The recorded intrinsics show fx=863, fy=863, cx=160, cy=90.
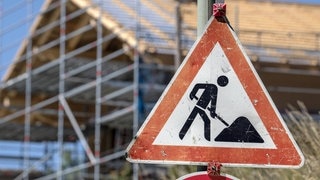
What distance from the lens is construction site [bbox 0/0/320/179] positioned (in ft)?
55.5

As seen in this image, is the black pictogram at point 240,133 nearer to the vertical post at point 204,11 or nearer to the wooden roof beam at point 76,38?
the vertical post at point 204,11

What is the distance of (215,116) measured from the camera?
4035mm

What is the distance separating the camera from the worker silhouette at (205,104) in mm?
4035

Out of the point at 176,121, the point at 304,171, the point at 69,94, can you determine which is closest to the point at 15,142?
the point at 69,94

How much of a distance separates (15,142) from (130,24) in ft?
22.0

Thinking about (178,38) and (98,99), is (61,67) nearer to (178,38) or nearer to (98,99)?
(98,99)

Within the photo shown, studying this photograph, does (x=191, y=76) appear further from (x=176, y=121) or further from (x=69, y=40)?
(x=69, y=40)

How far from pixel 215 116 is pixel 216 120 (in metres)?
0.02

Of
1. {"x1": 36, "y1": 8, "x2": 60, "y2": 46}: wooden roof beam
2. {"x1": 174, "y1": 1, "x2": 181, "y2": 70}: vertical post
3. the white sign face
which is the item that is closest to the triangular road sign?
the white sign face

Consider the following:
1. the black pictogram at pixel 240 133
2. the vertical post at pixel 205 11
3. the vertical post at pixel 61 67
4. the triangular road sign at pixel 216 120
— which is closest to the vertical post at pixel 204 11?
the vertical post at pixel 205 11

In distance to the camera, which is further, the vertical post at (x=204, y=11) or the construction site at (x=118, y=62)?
the construction site at (x=118, y=62)

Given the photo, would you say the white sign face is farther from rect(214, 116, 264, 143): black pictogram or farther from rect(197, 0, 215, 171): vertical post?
rect(197, 0, 215, 171): vertical post

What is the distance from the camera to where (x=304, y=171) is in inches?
255

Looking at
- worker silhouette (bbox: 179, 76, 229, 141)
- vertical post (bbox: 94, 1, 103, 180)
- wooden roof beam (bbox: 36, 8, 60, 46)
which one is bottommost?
vertical post (bbox: 94, 1, 103, 180)
